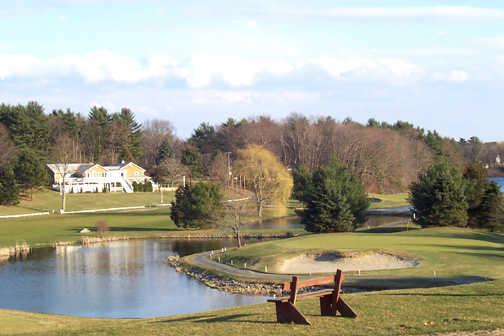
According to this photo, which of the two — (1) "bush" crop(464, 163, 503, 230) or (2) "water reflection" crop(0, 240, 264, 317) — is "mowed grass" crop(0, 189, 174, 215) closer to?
(2) "water reflection" crop(0, 240, 264, 317)

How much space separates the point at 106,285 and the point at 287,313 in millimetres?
26633

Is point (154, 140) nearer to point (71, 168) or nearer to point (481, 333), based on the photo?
point (71, 168)

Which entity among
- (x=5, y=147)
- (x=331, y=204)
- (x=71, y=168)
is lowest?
(x=331, y=204)

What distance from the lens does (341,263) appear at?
44375 mm

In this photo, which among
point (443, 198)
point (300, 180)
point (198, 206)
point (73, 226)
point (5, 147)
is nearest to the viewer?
point (443, 198)

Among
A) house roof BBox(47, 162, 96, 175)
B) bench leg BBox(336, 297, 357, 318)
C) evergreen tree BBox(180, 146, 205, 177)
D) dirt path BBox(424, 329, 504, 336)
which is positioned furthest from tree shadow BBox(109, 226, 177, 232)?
evergreen tree BBox(180, 146, 205, 177)

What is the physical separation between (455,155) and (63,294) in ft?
455

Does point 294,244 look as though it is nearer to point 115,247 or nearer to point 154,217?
point 115,247

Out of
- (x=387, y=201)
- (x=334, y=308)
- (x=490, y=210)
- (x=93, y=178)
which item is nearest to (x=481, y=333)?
(x=334, y=308)

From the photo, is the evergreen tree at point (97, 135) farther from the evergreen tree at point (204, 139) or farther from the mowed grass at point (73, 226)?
the mowed grass at point (73, 226)

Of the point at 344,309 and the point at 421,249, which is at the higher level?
the point at 344,309

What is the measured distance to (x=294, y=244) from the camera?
50.4 meters

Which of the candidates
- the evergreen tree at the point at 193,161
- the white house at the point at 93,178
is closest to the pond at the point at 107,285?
the white house at the point at 93,178

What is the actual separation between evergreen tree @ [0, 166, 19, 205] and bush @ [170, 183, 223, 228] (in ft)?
94.9
